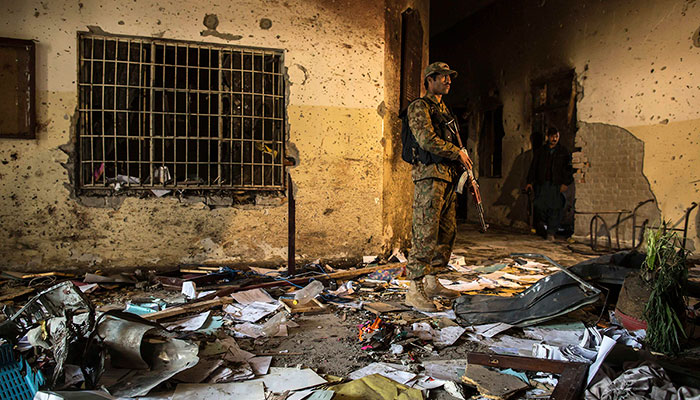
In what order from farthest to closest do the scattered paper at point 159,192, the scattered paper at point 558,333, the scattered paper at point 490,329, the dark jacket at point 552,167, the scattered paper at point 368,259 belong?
the dark jacket at point 552,167
the scattered paper at point 368,259
the scattered paper at point 159,192
the scattered paper at point 490,329
the scattered paper at point 558,333

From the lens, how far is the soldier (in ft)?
11.1

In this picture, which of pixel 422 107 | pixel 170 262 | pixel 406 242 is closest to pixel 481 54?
pixel 406 242

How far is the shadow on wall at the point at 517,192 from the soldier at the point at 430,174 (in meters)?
5.31

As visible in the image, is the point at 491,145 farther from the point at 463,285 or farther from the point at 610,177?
the point at 463,285

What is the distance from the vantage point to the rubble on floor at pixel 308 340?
1986 millimetres

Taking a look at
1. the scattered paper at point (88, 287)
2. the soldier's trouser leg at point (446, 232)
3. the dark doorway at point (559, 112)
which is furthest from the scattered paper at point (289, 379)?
the dark doorway at point (559, 112)

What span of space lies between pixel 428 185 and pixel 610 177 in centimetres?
458

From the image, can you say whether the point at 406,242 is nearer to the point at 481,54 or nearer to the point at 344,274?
the point at 344,274

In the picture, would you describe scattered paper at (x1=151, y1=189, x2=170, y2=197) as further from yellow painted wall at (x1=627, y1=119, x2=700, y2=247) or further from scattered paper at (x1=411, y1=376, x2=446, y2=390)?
yellow painted wall at (x1=627, y1=119, x2=700, y2=247)

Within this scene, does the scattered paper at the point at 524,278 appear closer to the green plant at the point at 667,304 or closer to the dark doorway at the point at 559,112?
the green plant at the point at 667,304

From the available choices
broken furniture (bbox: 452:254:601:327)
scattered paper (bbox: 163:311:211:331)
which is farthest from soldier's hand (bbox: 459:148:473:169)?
scattered paper (bbox: 163:311:211:331)

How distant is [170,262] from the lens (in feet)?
14.5

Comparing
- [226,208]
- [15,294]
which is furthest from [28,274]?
[226,208]

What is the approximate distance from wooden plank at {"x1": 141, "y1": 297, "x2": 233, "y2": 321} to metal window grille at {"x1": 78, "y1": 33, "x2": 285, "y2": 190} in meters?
1.54
